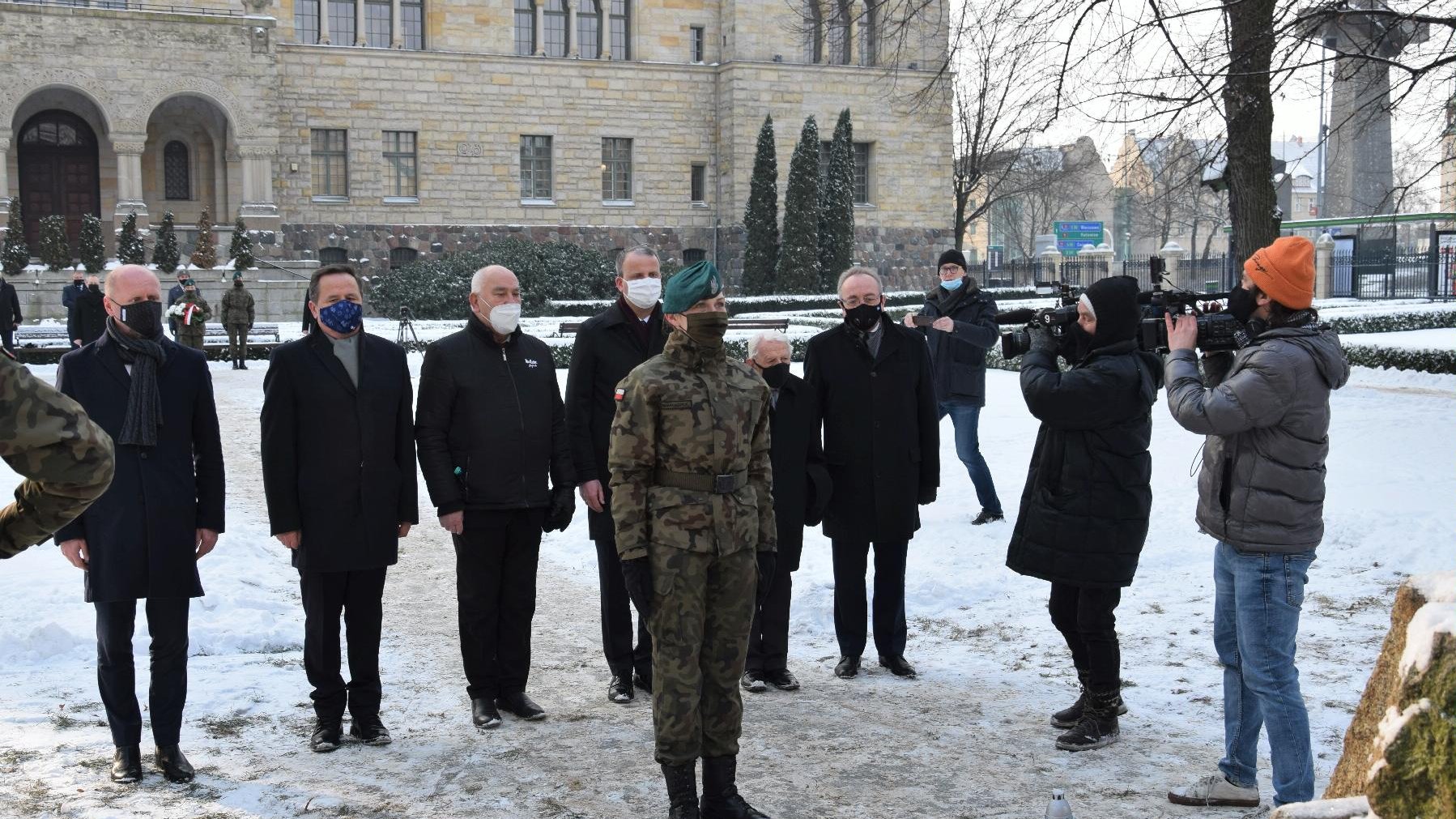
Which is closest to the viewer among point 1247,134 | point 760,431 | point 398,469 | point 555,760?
point 760,431

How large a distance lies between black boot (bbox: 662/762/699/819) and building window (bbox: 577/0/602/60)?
126ft

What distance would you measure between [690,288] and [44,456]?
2.73 metres

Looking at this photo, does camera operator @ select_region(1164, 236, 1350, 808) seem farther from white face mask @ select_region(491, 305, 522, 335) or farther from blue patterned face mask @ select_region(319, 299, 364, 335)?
blue patterned face mask @ select_region(319, 299, 364, 335)

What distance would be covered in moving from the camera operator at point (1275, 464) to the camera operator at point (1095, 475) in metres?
0.80

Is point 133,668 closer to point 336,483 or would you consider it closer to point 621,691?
point 336,483

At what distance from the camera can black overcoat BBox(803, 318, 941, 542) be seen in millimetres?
7203

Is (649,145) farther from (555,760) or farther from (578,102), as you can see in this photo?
(555,760)

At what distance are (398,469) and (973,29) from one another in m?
10.6

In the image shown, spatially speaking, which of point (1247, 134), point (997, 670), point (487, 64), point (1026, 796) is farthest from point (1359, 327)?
point (487, 64)

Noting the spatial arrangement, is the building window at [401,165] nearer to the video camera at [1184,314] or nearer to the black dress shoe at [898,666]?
the black dress shoe at [898,666]

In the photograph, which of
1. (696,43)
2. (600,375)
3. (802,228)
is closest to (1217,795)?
(600,375)

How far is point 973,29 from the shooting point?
15.0 m

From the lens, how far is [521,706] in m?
6.55

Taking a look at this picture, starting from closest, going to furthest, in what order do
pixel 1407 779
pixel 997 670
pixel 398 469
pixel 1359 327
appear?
pixel 1407 779 → pixel 398 469 → pixel 997 670 → pixel 1359 327
